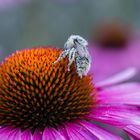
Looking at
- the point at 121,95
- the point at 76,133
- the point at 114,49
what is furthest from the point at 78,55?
the point at 114,49

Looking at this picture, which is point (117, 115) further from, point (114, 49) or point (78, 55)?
point (114, 49)

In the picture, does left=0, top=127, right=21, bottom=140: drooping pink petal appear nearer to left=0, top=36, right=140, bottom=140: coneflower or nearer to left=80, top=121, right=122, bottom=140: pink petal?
left=0, top=36, right=140, bottom=140: coneflower

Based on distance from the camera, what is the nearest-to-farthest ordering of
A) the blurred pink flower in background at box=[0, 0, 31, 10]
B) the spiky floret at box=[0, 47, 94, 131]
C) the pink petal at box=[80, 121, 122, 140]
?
the pink petal at box=[80, 121, 122, 140], the spiky floret at box=[0, 47, 94, 131], the blurred pink flower in background at box=[0, 0, 31, 10]

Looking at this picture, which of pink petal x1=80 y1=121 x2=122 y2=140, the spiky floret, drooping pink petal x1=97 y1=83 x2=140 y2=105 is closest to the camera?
pink petal x1=80 y1=121 x2=122 y2=140

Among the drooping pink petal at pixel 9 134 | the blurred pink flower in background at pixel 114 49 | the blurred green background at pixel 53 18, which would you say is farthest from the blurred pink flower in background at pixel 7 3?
the drooping pink petal at pixel 9 134

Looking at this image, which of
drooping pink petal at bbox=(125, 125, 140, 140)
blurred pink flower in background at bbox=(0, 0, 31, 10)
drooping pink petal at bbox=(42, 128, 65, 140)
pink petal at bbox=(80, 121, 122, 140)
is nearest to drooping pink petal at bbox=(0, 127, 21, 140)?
drooping pink petal at bbox=(42, 128, 65, 140)

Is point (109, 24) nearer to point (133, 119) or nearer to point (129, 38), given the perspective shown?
point (129, 38)

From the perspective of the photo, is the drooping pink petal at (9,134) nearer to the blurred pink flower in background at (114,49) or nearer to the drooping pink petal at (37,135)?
the drooping pink petal at (37,135)
